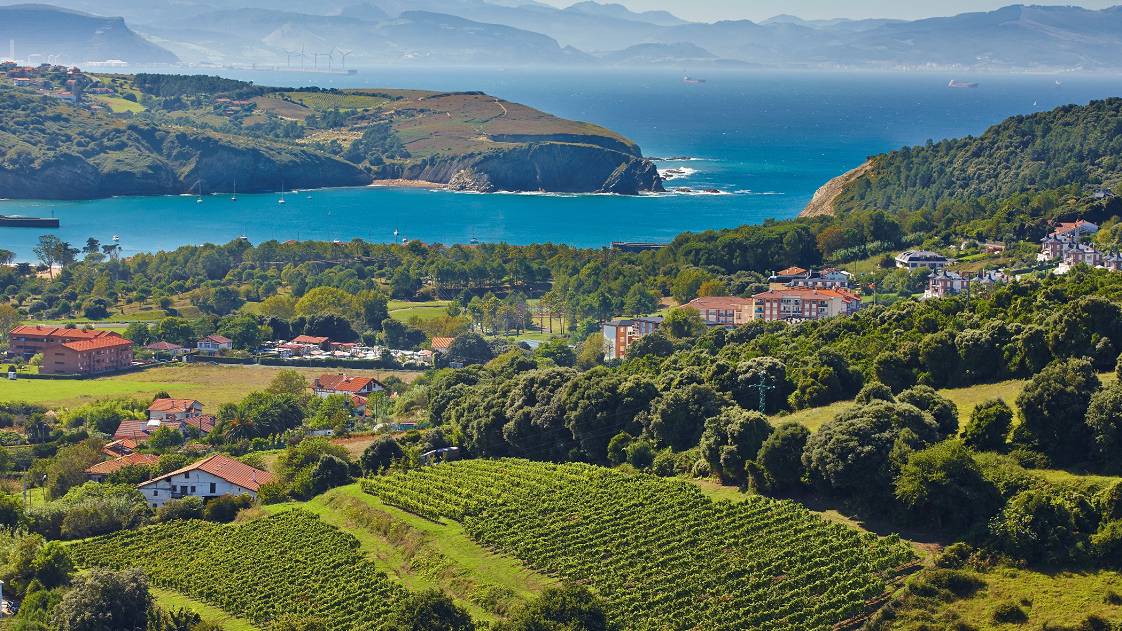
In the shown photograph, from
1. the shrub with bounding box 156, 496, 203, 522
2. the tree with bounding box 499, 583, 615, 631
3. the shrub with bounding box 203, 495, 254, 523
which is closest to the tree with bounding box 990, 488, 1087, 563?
the tree with bounding box 499, 583, 615, 631

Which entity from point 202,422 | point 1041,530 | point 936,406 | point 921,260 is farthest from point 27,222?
point 1041,530

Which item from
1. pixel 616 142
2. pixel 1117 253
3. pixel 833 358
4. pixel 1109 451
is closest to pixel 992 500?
pixel 1109 451

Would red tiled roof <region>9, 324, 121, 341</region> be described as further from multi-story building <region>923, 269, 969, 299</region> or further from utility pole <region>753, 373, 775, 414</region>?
utility pole <region>753, 373, 775, 414</region>

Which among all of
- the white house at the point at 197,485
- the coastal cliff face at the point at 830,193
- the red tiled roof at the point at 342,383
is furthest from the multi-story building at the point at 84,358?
the coastal cliff face at the point at 830,193

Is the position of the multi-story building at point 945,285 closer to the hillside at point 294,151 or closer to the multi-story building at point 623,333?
the multi-story building at point 623,333

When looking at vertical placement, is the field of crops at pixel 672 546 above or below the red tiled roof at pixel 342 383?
above

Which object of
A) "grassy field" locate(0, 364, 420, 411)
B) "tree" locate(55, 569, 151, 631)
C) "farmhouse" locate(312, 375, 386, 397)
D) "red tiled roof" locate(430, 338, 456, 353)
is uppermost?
"tree" locate(55, 569, 151, 631)

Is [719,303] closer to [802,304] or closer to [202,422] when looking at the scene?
[802,304]
